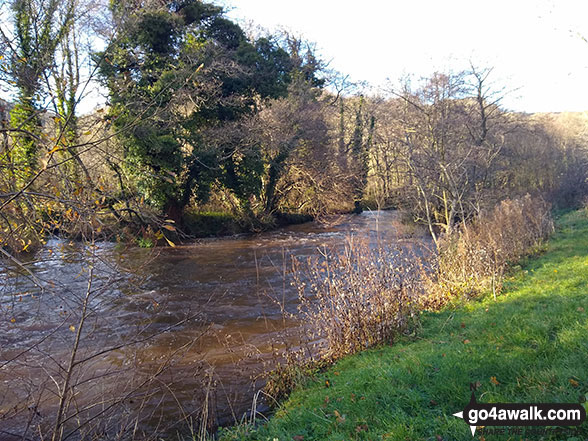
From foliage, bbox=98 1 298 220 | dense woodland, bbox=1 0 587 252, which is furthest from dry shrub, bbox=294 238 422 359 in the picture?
foliage, bbox=98 1 298 220

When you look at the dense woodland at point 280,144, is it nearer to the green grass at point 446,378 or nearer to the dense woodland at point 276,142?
the dense woodland at point 276,142

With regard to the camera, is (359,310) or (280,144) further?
(280,144)

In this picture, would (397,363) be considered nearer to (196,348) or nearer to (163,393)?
(163,393)

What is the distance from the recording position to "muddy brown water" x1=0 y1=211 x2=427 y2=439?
444 centimetres

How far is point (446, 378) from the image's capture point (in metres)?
4.38

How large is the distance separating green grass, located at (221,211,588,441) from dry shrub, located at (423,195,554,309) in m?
1.54

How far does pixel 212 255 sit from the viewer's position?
16.2 meters

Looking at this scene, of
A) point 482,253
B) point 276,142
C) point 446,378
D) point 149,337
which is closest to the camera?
point 149,337

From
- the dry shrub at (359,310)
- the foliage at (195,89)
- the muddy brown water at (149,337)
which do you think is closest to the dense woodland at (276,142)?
the foliage at (195,89)

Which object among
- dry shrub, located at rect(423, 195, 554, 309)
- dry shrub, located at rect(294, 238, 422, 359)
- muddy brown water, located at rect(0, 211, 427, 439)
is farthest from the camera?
dry shrub, located at rect(423, 195, 554, 309)

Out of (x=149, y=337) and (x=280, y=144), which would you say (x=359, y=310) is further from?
(x=280, y=144)

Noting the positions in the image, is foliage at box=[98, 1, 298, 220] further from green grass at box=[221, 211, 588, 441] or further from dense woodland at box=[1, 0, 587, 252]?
green grass at box=[221, 211, 588, 441]

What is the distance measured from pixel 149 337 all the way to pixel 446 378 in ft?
10.1

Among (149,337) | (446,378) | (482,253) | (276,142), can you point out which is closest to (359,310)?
(446,378)
